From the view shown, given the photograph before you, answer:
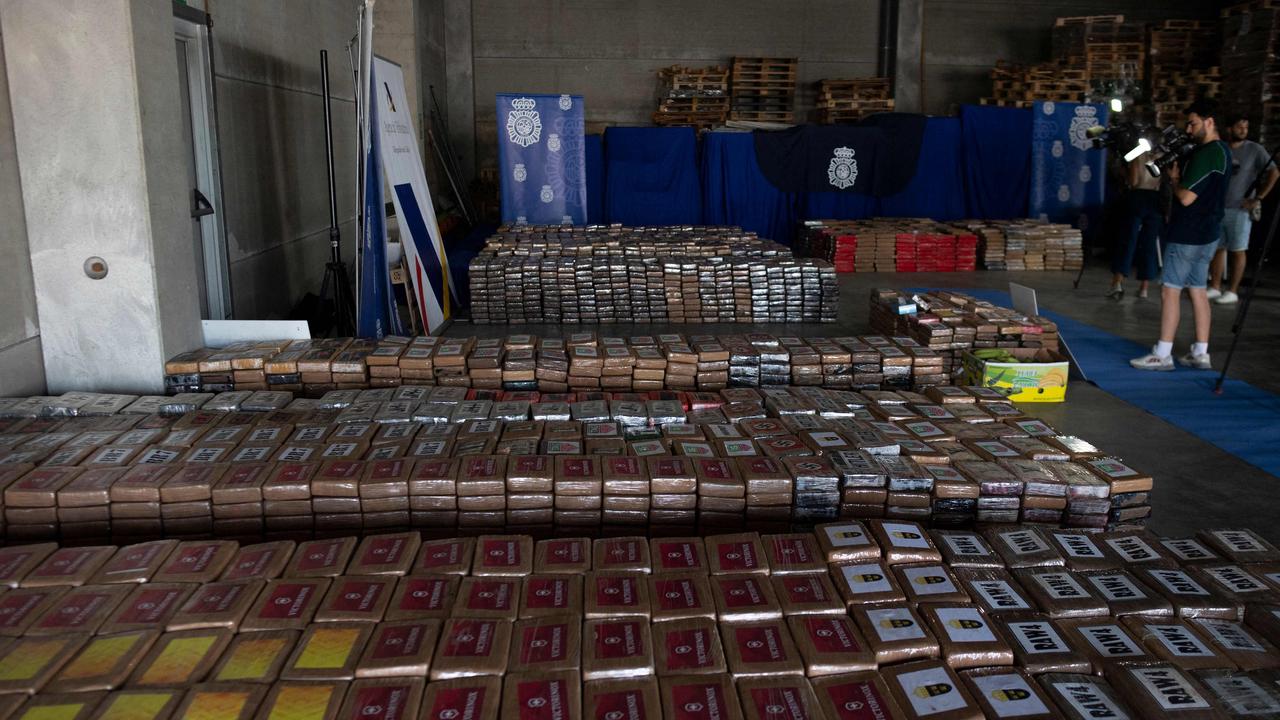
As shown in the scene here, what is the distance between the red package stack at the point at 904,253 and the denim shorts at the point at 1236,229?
192 inches

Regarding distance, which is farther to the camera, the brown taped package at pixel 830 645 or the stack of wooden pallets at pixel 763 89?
the stack of wooden pallets at pixel 763 89

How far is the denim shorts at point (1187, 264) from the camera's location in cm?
793

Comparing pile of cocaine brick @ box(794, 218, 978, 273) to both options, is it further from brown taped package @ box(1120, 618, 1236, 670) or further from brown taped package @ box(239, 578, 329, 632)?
brown taped package @ box(239, 578, 329, 632)

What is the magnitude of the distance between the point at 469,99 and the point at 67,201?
51.8 ft

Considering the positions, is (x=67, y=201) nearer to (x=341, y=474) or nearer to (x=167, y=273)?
(x=167, y=273)

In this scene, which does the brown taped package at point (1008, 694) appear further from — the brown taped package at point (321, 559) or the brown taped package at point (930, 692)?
the brown taped package at point (321, 559)

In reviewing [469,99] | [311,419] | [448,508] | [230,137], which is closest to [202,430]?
[311,419]

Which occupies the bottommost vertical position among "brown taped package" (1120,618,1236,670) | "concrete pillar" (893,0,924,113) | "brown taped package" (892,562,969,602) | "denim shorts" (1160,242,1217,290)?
"brown taped package" (1120,618,1236,670)

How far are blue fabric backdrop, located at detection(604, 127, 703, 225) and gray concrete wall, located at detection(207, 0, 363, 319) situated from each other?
6458 mm

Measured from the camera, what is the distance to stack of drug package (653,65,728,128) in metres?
19.1

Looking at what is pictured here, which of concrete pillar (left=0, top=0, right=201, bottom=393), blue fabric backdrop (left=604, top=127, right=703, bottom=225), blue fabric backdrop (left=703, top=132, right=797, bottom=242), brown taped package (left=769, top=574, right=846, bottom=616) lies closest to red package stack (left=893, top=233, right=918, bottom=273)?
blue fabric backdrop (left=703, top=132, right=797, bottom=242)

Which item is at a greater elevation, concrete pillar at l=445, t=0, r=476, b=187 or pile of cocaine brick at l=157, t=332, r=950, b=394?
concrete pillar at l=445, t=0, r=476, b=187

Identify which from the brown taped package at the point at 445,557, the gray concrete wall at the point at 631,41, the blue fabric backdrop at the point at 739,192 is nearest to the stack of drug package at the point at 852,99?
the gray concrete wall at the point at 631,41

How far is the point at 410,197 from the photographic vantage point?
9.05m
